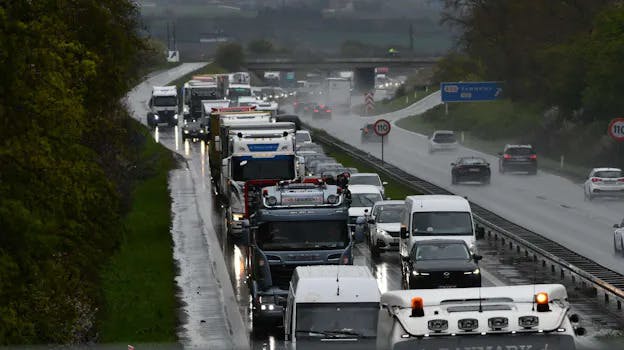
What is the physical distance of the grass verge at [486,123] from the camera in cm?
10006

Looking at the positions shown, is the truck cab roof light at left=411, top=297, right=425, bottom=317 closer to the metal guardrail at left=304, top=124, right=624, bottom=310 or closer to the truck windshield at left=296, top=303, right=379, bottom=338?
the truck windshield at left=296, top=303, right=379, bottom=338

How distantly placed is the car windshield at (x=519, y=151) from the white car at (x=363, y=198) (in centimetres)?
2538

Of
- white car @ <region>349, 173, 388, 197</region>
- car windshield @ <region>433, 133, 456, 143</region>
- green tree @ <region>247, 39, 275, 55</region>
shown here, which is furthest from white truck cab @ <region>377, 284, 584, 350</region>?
green tree @ <region>247, 39, 275, 55</region>

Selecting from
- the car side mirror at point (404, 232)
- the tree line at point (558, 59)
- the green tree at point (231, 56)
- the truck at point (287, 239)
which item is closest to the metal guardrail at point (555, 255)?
the car side mirror at point (404, 232)

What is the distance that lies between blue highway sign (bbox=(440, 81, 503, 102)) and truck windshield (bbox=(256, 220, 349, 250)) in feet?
228

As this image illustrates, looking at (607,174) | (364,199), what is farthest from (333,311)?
(607,174)

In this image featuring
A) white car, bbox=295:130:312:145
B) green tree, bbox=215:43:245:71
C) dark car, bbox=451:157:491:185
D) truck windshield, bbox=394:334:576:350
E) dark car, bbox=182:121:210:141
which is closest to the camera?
truck windshield, bbox=394:334:576:350

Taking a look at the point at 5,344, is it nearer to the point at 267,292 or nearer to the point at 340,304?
the point at 340,304

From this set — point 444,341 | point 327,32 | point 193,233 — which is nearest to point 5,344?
point 444,341

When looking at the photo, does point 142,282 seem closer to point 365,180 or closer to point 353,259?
point 353,259

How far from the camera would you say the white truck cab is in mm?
11953

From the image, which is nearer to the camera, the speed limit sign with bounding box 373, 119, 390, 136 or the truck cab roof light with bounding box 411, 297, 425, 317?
the truck cab roof light with bounding box 411, 297, 425, 317

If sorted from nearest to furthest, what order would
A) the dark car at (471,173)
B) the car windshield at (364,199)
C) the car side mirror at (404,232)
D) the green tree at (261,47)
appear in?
the car side mirror at (404,232)
the car windshield at (364,199)
the dark car at (471,173)
the green tree at (261,47)

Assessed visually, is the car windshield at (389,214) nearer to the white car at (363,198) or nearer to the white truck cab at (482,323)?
the white car at (363,198)
